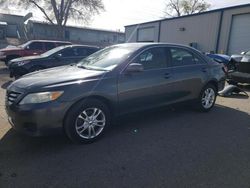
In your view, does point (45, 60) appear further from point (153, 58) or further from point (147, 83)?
point (147, 83)

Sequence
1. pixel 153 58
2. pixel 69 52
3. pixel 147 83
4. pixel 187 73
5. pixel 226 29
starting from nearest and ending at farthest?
pixel 147 83 → pixel 153 58 → pixel 187 73 → pixel 69 52 → pixel 226 29

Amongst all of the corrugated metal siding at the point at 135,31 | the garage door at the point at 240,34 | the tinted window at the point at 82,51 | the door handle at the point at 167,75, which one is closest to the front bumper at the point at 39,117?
the door handle at the point at 167,75

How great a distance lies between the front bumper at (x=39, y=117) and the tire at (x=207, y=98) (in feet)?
10.9

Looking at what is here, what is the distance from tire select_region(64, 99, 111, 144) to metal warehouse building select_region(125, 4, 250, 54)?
51.5ft

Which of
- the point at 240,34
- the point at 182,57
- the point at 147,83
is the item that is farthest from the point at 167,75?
the point at 240,34

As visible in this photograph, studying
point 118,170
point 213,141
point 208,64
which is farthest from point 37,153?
point 208,64

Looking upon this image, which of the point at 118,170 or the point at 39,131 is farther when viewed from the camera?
the point at 39,131

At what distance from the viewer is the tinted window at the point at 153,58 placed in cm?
402

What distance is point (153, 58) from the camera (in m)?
4.19

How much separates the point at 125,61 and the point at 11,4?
3133cm

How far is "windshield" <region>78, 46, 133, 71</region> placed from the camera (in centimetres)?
380

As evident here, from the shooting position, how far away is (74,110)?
3.17 metres

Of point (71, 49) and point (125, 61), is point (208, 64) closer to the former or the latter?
point (125, 61)

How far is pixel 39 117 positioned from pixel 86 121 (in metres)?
0.72
